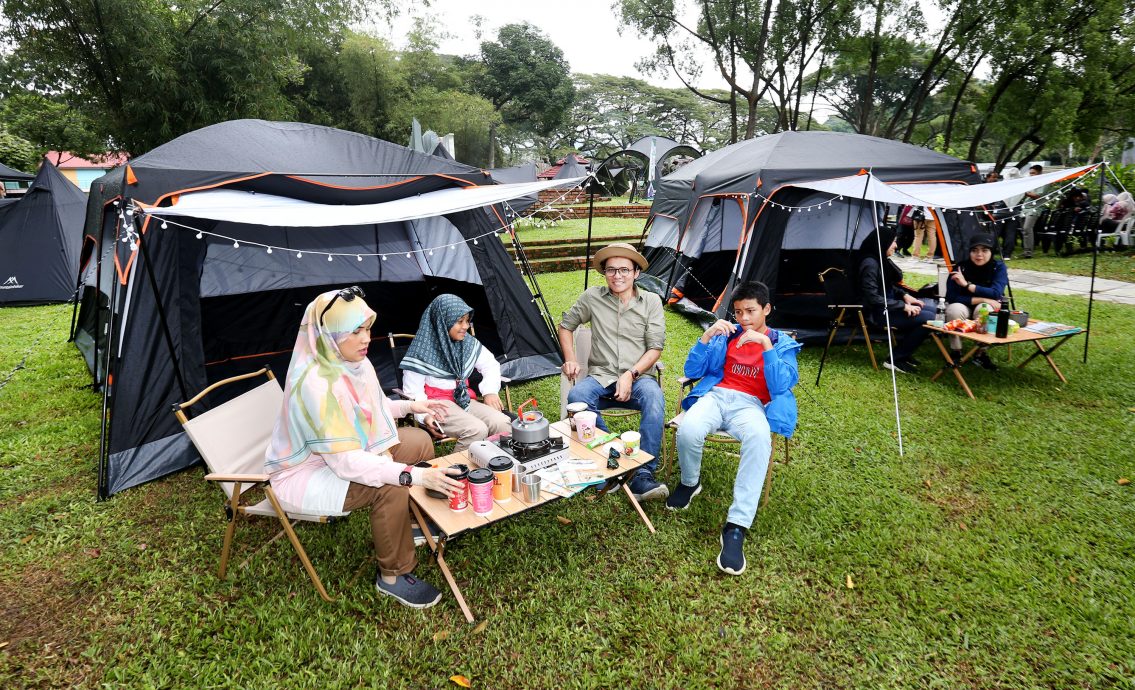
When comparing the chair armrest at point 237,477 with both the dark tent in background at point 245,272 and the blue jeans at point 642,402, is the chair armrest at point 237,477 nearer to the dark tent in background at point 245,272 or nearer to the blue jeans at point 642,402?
the dark tent in background at point 245,272

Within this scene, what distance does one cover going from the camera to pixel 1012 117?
40.5 ft

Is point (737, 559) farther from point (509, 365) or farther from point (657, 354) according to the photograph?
point (509, 365)

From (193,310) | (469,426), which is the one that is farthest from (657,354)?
(193,310)

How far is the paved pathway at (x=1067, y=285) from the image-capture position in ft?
25.3

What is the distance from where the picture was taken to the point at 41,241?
27.0ft

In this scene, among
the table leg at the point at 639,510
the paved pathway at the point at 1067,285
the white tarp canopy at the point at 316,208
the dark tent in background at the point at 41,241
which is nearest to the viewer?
the table leg at the point at 639,510

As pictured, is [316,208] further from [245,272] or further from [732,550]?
[732,550]

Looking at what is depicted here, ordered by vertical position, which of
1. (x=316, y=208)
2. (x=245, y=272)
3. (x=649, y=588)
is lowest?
(x=649, y=588)

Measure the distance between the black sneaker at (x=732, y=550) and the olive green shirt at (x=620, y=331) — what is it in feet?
3.73

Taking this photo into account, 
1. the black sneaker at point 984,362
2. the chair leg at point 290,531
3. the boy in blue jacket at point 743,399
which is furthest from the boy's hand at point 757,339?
the black sneaker at point 984,362

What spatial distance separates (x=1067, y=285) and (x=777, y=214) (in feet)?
19.8

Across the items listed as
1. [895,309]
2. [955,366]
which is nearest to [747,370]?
[955,366]

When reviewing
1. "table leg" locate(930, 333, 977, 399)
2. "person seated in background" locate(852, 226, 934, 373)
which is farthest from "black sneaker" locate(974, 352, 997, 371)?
"person seated in background" locate(852, 226, 934, 373)

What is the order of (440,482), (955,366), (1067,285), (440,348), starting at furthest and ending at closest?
(1067,285), (955,366), (440,348), (440,482)
